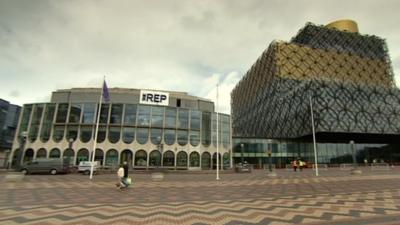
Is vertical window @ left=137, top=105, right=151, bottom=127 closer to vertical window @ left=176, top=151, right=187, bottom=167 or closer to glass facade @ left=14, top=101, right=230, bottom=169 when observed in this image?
glass facade @ left=14, top=101, right=230, bottom=169

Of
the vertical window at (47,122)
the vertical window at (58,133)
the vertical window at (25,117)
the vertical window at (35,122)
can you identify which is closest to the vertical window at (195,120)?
the vertical window at (58,133)

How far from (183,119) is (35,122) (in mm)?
32031

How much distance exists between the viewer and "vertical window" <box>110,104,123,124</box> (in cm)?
5605

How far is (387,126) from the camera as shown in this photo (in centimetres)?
6944

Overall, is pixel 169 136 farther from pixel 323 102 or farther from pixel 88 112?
pixel 323 102

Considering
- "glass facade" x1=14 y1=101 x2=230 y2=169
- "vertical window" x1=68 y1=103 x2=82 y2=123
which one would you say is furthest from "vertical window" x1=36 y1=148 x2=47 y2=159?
"vertical window" x1=68 y1=103 x2=82 y2=123

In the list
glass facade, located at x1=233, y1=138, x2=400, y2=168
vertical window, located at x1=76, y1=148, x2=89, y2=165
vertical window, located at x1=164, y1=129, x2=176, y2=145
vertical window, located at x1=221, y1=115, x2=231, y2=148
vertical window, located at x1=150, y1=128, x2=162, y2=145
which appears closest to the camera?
vertical window, located at x1=76, y1=148, x2=89, y2=165

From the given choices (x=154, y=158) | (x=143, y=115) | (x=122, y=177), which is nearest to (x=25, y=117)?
(x=143, y=115)

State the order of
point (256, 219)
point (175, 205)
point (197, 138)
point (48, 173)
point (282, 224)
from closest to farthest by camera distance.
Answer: point (282, 224) < point (256, 219) < point (175, 205) < point (48, 173) < point (197, 138)

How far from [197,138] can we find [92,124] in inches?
912

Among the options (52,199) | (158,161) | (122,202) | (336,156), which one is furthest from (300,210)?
(336,156)

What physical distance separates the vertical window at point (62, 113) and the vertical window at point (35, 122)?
A: 3.79m

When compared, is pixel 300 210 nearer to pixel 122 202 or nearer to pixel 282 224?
pixel 282 224

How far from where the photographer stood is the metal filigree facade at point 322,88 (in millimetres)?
66625
